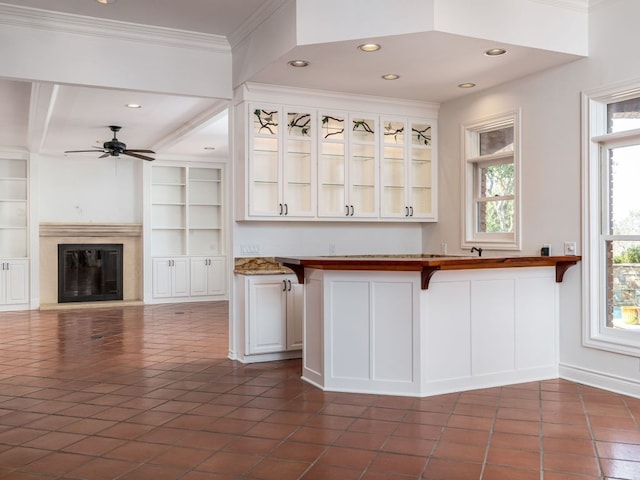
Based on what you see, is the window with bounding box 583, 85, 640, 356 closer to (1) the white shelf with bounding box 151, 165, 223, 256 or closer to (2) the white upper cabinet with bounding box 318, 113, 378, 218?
(2) the white upper cabinet with bounding box 318, 113, 378, 218

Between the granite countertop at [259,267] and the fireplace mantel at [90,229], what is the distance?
5.62 meters

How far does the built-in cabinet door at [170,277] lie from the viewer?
1040cm

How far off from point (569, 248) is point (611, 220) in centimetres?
38

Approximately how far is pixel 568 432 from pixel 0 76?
16.2 feet

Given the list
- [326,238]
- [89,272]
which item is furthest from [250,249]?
[89,272]

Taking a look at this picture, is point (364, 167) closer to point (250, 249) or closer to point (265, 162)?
point (265, 162)

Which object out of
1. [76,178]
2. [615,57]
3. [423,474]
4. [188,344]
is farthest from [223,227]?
[423,474]

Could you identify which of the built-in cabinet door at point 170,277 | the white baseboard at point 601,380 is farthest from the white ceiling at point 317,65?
the built-in cabinet door at point 170,277

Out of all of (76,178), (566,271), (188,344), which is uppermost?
(76,178)

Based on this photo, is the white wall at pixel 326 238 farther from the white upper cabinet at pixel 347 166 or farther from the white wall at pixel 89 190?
the white wall at pixel 89 190

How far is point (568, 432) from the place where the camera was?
338 centimetres

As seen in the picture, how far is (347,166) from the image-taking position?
5.75 metres

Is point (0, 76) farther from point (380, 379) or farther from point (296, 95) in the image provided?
point (380, 379)

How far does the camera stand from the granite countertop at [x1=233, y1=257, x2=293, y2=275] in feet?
17.6
